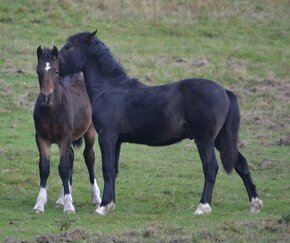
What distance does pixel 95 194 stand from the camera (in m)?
14.0

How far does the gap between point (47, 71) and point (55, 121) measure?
81cm

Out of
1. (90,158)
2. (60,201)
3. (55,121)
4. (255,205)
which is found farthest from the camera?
(90,158)

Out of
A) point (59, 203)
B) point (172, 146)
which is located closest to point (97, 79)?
point (59, 203)

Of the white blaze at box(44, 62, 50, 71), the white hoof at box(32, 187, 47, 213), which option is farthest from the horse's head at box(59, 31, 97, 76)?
the white hoof at box(32, 187, 47, 213)

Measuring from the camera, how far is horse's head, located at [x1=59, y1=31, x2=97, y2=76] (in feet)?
43.5

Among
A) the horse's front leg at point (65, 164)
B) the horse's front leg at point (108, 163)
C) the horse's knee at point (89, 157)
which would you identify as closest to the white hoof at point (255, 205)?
the horse's front leg at point (108, 163)

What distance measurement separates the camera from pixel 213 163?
12789 mm

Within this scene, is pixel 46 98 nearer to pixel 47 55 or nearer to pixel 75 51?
pixel 47 55

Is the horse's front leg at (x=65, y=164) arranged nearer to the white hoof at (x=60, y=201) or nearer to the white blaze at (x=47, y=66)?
the white hoof at (x=60, y=201)

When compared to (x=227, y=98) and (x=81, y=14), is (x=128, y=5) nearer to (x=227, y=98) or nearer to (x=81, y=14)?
(x=81, y=14)

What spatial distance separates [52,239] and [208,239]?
1827 millimetres

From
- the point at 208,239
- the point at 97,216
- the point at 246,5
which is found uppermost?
the point at 208,239

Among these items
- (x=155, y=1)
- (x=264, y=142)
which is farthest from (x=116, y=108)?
(x=155, y=1)

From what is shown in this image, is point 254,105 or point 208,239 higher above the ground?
point 208,239
